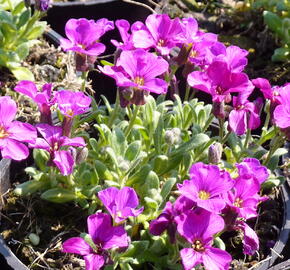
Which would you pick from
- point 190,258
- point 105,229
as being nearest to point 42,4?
point 105,229

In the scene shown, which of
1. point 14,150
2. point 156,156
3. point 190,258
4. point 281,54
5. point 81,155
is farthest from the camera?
point 281,54

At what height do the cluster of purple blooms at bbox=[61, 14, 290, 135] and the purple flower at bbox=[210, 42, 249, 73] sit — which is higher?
the purple flower at bbox=[210, 42, 249, 73]

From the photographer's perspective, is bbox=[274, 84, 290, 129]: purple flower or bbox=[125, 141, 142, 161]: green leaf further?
bbox=[125, 141, 142, 161]: green leaf

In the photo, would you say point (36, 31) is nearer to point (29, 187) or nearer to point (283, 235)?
point (29, 187)

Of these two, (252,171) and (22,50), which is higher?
(252,171)

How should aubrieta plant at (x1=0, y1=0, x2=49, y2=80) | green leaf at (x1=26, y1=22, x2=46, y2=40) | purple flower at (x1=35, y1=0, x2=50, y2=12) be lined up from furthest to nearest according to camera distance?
1. green leaf at (x1=26, y1=22, x2=46, y2=40)
2. aubrieta plant at (x1=0, y1=0, x2=49, y2=80)
3. purple flower at (x1=35, y1=0, x2=50, y2=12)

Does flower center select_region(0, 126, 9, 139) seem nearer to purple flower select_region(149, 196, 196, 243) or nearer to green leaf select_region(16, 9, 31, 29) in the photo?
purple flower select_region(149, 196, 196, 243)

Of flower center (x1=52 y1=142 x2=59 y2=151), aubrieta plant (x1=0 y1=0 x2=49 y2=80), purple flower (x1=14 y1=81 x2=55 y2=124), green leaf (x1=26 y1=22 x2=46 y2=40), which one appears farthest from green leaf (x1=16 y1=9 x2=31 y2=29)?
flower center (x1=52 y1=142 x2=59 y2=151)
